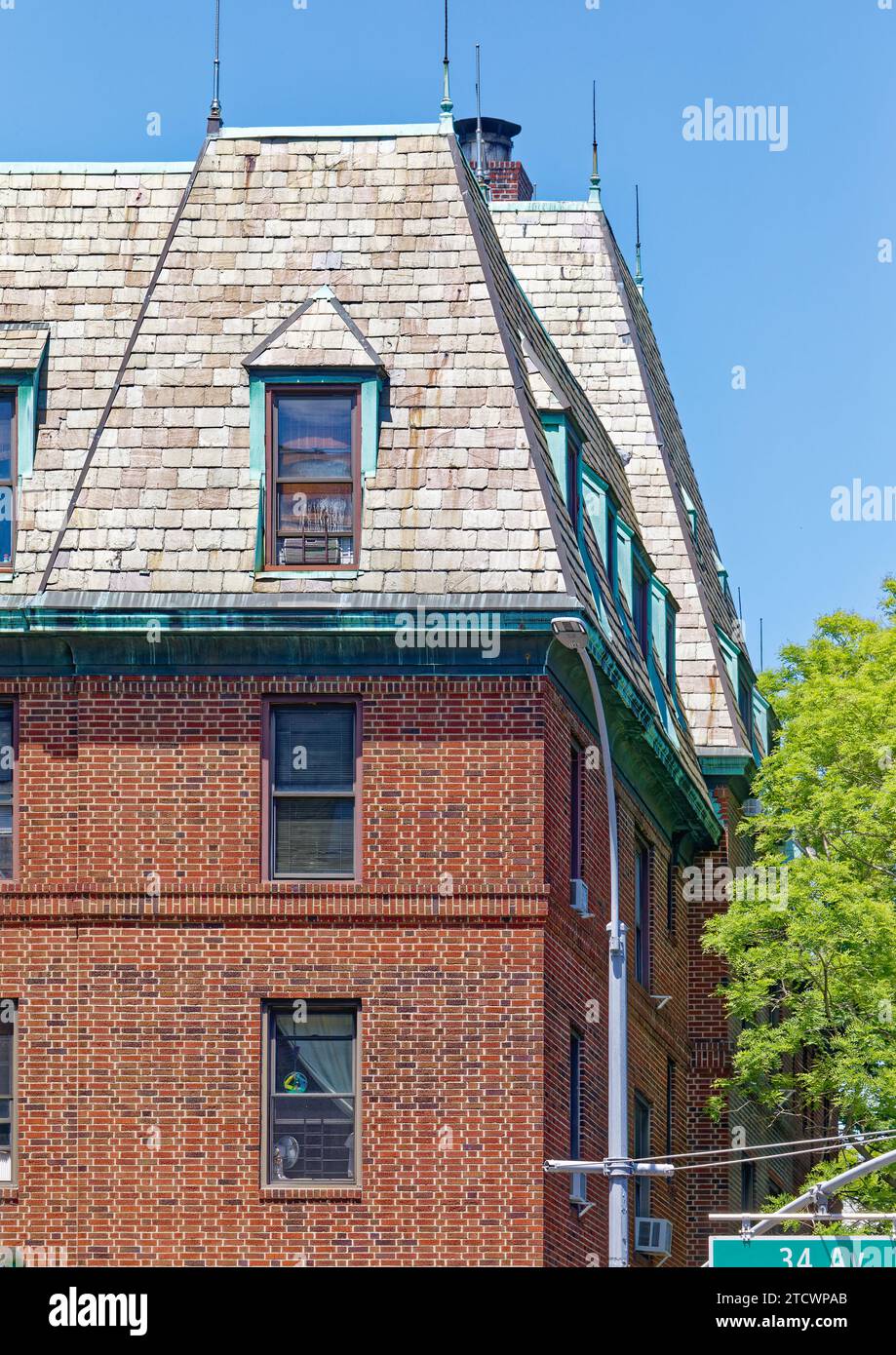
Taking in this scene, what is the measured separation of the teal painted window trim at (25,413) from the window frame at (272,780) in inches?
165

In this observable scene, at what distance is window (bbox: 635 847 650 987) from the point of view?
36469 millimetres

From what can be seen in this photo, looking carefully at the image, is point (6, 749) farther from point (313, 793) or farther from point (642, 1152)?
point (642, 1152)

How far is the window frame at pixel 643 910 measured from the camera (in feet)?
119

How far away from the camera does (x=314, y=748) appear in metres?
29.7

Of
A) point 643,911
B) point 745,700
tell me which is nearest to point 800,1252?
point 643,911

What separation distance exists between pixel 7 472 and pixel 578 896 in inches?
314

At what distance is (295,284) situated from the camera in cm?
3164

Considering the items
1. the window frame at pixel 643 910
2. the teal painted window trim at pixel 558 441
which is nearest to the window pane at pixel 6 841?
the teal painted window trim at pixel 558 441

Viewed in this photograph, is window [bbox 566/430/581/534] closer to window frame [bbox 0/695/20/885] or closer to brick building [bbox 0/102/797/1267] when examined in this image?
brick building [bbox 0/102/797/1267]

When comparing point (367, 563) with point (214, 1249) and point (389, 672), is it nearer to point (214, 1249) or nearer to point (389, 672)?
point (389, 672)

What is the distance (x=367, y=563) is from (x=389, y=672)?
3.89 ft

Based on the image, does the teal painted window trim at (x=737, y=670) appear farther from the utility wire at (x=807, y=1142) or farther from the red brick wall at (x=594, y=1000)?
the utility wire at (x=807, y=1142)

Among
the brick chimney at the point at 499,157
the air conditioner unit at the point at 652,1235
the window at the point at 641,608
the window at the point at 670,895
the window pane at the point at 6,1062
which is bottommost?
the air conditioner unit at the point at 652,1235

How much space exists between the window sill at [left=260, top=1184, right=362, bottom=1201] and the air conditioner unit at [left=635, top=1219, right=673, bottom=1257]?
7267 millimetres
